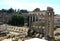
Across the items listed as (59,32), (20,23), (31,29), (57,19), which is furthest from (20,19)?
(59,32)

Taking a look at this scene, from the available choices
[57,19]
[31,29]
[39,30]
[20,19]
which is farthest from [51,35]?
[20,19]

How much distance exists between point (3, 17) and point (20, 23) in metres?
21.0

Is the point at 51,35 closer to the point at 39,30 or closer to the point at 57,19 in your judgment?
the point at 39,30

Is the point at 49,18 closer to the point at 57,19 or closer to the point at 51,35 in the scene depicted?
the point at 51,35

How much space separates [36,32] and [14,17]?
25679 mm

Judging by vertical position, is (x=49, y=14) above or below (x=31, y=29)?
above

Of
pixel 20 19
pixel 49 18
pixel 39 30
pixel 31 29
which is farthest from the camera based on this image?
pixel 20 19

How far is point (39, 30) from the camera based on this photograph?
37.2 m

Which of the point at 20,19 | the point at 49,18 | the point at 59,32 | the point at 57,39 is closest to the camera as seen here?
the point at 57,39

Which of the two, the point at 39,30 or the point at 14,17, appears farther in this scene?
the point at 14,17

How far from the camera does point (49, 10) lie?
29953 mm

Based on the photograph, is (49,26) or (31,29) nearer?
(49,26)

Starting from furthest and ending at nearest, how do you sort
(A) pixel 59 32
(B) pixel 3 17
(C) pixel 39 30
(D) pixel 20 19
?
(B) pixel 3 17 → (D) pixel 20 19 → (C) pixel 39 30 → (A) pixel 59 32

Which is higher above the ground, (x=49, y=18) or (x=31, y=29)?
(x=49, y=18)
